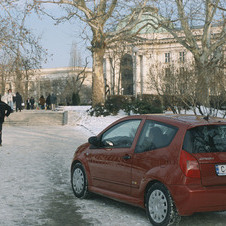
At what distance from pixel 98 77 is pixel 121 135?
2880 centimetres

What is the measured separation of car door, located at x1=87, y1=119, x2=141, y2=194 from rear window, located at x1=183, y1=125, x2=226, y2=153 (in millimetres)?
996

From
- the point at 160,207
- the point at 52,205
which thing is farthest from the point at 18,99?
the point at 160,207

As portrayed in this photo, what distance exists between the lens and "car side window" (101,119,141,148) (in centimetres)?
696

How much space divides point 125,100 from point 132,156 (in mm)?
27895

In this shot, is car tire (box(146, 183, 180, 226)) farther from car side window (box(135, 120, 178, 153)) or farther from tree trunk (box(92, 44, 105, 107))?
tree trunk (box(92, 44, 105, 107))

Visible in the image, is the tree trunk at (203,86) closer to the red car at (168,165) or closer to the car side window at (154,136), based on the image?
the red car at (168,165)

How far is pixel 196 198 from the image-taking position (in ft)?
18.8

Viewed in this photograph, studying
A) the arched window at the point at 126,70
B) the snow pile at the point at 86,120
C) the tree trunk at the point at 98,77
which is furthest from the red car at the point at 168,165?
the arched window at the point at 126,70

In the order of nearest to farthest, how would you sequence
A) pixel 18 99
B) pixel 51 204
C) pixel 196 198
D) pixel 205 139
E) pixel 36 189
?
pixel 196 198 → pixel 205 139 → pixel 51 204 → pixel 36 189 → pixel 18 99

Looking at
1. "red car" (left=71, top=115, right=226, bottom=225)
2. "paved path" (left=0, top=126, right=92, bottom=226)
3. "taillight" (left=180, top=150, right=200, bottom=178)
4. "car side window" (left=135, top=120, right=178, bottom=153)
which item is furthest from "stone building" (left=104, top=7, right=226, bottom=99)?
"taillight" (left=180, top=150, right=200, bottom=178)

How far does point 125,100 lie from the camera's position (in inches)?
1359

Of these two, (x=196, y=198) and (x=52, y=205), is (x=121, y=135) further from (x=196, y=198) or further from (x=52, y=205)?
(x=196, y=198)

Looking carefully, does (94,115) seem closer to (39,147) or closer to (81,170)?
(39,147)

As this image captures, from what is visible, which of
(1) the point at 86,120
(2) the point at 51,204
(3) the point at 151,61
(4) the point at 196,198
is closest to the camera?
(4) the point at 196,198
